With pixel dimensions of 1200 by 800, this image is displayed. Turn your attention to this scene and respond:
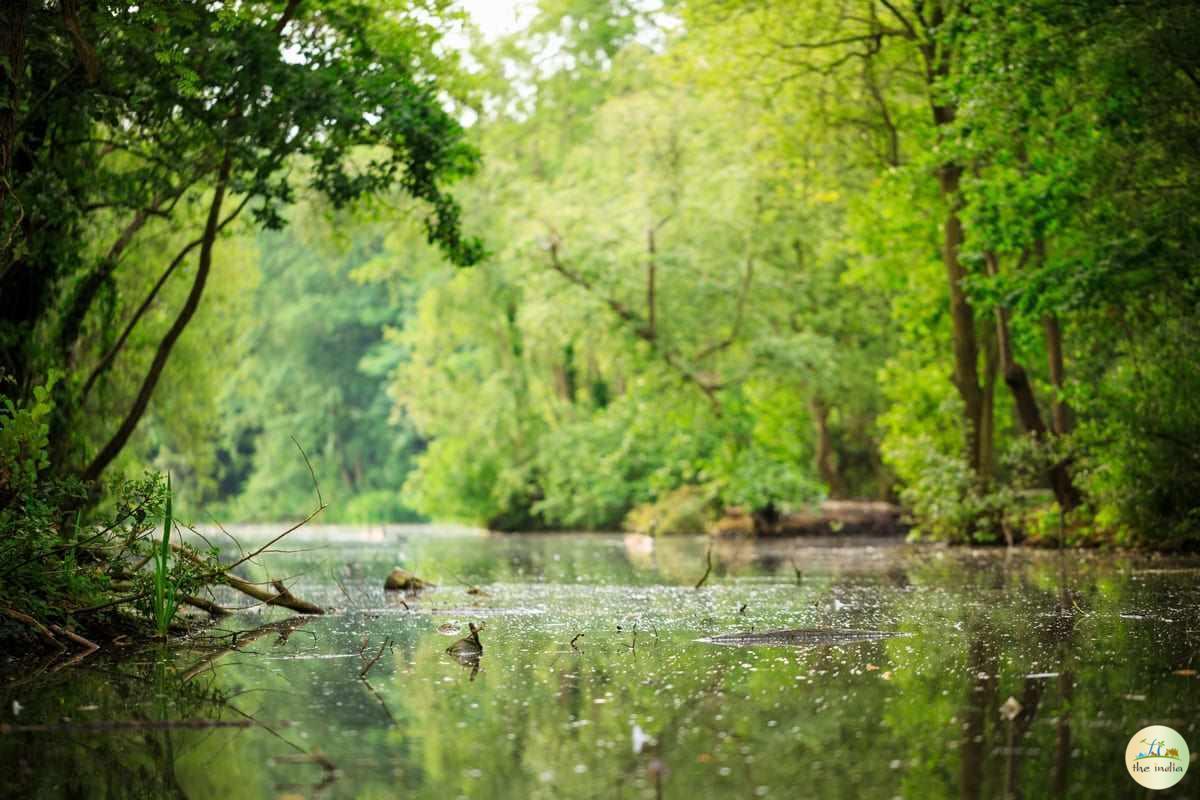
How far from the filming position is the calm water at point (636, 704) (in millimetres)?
5051

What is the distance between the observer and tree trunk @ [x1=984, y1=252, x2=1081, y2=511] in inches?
872

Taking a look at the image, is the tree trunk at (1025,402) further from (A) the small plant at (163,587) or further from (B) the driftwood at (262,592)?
(A) the small plant at (163,587)

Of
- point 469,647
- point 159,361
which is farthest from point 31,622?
point 159,361

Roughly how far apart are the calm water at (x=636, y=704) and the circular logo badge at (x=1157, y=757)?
0.06m

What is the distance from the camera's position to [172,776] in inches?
209

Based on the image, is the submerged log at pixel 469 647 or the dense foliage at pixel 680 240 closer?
the submerged log at pixel 469 647

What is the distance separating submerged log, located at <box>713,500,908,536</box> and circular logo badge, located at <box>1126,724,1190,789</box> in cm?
2525

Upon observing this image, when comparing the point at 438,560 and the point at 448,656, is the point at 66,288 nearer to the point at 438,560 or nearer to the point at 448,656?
the point at 448,656

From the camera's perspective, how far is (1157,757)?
5.11m

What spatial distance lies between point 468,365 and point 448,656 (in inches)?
1356

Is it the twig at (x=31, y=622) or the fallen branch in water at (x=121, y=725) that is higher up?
the twig at (x=31, y=622)

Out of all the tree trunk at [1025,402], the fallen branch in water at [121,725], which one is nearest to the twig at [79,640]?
the fallen branch in water at [121,725]

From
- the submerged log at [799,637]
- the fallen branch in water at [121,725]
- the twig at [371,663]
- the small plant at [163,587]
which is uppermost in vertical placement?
the small plant at [163,587]

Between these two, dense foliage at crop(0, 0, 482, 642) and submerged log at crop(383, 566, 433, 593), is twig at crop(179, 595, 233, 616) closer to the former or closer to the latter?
dense foliage at crop(0, 0, 482, 642)
